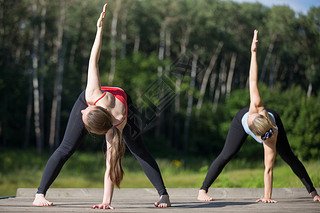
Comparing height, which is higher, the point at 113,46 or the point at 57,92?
the point at 113,46

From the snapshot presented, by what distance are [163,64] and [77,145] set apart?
20415 mm

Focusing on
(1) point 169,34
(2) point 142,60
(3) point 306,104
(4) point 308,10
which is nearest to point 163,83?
(2) point 142,60

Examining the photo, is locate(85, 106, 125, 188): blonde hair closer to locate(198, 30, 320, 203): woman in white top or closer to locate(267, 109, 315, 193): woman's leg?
locate(198, 30, 320, 203): woman in white top

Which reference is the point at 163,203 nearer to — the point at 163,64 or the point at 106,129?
the point at 106,129

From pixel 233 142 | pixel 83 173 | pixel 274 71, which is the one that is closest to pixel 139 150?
pixel 233 142

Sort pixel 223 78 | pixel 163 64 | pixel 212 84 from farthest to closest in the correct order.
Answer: pixel 223 78, pixel 212 84, pixel 163 64

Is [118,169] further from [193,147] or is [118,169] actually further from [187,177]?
[193,147]

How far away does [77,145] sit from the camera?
3197mm

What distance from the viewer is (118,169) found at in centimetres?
292

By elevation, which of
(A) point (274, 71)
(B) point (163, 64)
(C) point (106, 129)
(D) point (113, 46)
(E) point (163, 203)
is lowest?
(A) point (274, 71)

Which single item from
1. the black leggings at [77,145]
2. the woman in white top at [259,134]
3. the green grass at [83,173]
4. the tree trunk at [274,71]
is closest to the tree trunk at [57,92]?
the green grass at [83,173]

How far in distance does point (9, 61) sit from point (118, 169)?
2071cm

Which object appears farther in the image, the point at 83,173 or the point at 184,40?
the point at 184,40

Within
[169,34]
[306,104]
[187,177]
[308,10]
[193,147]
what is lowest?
[193,147]
